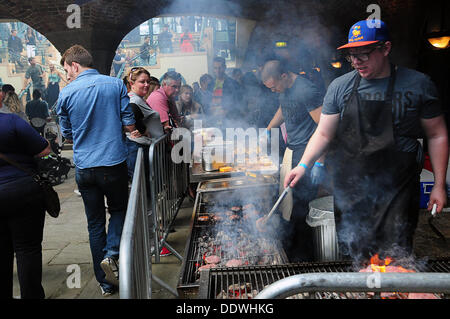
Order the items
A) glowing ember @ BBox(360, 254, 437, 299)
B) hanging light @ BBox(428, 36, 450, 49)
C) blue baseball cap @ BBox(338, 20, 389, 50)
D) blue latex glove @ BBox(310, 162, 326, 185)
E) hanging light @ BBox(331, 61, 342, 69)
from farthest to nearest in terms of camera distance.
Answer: hanging light @ BBox(331, 61, 342, 69) < hanging light @ BBox(428, 36, 450, 49) < blue latex glove @ BBox(310, 162, 326, 185) < blue baseball cap @ BBox(338, 20, 389, 50) < glowing ember @ BBox(360, 254, 437, 299)

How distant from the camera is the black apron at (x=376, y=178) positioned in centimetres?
244

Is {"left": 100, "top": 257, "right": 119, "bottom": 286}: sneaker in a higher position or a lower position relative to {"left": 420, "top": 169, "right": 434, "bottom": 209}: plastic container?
lower

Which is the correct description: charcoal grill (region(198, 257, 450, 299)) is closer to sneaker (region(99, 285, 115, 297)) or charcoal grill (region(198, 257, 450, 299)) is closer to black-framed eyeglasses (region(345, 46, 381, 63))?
black-framed eyeglasses (region(345, 46, 381, 63))

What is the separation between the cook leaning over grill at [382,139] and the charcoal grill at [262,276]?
369mm

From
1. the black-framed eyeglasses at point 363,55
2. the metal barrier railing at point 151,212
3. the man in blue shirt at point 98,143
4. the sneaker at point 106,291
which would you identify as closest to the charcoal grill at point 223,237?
the metal barrier railing at point 151,212

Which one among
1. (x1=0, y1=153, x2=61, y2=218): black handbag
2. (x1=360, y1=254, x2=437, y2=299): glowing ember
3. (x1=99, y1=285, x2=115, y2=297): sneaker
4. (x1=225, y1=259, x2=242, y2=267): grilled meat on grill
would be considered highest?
(x1=0, y1=153, x2=61, y2=218): black handbag

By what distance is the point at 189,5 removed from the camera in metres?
10.9

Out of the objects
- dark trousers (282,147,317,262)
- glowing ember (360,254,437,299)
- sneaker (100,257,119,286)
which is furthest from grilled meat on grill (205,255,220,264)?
glowing ember (360,254,437,299)

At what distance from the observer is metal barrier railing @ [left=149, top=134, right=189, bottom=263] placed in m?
4.01

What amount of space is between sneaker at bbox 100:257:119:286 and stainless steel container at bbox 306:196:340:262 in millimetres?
2013

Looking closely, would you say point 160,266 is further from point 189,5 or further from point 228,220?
point 189,5

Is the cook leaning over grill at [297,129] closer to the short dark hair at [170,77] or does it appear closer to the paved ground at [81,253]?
the paved ground at [81,253]
